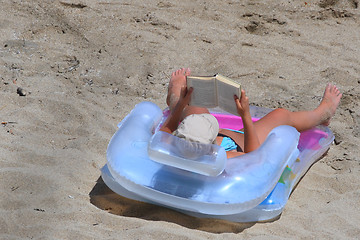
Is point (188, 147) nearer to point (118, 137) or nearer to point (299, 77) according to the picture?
point (118, 137)

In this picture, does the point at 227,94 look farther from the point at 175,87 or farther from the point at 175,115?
the point at 175,87

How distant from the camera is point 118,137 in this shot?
3010mm

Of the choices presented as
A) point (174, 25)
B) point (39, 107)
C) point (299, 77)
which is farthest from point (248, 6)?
point (39, 107)

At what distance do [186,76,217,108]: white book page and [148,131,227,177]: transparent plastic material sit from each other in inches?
14.6

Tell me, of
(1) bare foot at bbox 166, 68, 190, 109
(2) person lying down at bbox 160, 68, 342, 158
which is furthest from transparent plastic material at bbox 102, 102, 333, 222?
(1) bare foot at bbox 166, 68, 190, 109

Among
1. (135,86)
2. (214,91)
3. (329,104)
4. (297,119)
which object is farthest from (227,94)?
(135,86)

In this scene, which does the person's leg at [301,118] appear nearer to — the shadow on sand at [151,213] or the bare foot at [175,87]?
the bare foot at [175,87]

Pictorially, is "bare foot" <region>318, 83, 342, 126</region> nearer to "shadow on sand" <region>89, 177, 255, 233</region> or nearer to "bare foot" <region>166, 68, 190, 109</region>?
"bare foot" <region>166, 68, 190, 109</region>

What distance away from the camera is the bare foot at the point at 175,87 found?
3.40 meters

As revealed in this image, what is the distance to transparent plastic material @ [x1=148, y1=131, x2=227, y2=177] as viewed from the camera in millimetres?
2553

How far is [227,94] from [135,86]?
1.51 m

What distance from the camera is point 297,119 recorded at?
3.41 m

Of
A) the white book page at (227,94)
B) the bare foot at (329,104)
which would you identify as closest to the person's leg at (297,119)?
the bare foot at (329,104)

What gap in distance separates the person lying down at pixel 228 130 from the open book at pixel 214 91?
0.04 m
